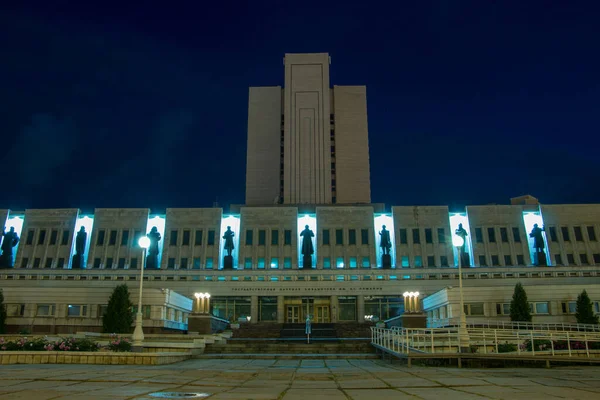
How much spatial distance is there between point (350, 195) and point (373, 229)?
74.5ft

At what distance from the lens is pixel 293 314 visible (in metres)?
60.1

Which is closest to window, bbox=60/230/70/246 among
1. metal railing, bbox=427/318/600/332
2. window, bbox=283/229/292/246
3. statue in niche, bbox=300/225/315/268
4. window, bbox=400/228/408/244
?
window, bbox=283/229/292/246

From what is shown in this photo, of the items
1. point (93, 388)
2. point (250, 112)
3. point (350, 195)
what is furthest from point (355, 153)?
point (93, 388)

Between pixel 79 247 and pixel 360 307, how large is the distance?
34.1 meters

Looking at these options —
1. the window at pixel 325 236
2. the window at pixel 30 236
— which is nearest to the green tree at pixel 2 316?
the window at pixel 30 236

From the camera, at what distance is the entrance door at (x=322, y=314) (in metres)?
59.5

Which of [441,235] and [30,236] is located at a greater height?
[30,236]

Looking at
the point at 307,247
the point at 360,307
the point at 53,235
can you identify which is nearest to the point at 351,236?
the point at 307,247

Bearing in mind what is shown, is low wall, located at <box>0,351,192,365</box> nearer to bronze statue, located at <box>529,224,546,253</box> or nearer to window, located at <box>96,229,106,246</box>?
window, located at <box>96,229,106,246</box>

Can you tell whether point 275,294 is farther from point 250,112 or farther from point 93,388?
point 93,388

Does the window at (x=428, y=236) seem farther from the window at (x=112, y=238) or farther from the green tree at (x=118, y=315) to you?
the window at (x=112, y=238)

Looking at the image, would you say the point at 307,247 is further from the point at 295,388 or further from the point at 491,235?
the point at 295,388

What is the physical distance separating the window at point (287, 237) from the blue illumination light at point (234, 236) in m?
5.72

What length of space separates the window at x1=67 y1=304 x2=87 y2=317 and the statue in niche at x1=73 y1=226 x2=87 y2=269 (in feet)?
33.4
